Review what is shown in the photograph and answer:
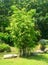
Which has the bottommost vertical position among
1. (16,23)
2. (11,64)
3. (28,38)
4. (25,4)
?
(11,64)

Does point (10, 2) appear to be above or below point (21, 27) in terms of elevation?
above

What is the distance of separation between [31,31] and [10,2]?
21344 mm

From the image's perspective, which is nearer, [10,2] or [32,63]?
[32,63]

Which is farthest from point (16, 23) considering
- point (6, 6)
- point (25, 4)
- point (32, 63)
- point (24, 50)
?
point (6, 6)

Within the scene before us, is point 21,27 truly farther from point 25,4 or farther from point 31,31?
point 25,4

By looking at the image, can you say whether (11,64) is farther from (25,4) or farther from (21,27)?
(25,4)

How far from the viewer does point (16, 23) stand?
52.7 feet

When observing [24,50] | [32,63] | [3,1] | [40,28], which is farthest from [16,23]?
[3,1]

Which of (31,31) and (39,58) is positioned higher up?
(31,31)

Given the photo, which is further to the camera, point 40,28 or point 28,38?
point 40,28

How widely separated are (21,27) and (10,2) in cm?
2144

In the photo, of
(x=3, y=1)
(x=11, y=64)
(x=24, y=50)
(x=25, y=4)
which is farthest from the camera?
(x=3, y=1)

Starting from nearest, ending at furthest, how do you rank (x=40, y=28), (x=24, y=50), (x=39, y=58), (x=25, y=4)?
(x=39, y=58), (x=24, y=50), (x=40, y=28), (x=25, y=4)

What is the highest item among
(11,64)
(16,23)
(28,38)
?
(16,23)
